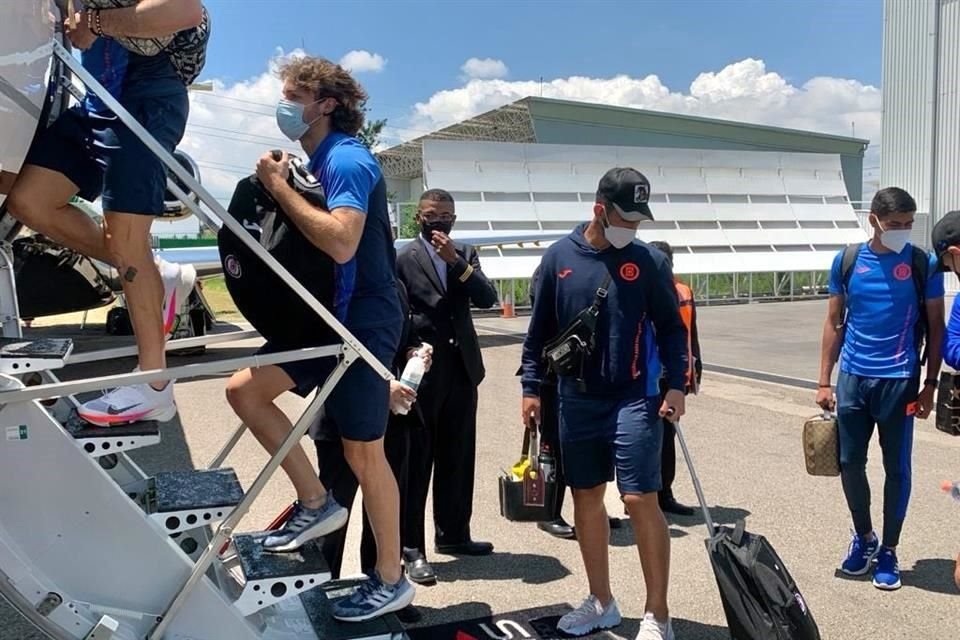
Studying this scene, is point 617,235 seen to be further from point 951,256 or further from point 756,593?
point 756,593

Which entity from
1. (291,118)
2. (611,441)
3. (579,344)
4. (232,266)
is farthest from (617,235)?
(232,266)

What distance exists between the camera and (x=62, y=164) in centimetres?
277

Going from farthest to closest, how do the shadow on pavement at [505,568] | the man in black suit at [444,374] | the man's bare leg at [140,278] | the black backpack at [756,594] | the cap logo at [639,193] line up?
the man in black suit at [444,374] → the shadow on pavement at [505,568] → the cap logo at [639,193] → the black backpack at [756,594] → the man's bare leg at [140,278]

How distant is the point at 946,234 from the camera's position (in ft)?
11.5

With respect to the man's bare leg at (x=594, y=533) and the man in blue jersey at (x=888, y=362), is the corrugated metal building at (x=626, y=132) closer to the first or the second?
the man in blue jersey at (x=888, y=362)

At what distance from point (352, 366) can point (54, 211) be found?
1.20 m

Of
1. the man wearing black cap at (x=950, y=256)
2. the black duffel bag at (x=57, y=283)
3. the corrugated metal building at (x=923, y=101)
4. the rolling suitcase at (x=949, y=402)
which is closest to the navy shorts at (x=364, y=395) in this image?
the man wearing black cap at (x=950, y=256)

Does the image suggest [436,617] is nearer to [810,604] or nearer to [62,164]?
[810,604]

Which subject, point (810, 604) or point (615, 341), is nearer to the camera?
point (615, 341)

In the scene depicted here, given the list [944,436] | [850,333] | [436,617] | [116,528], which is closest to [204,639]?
[116,528]

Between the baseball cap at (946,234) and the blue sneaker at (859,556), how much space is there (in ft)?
5.63

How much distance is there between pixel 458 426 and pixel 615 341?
1.57 m

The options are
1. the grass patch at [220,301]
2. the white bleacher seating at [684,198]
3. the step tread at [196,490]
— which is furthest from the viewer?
the grass patch at [220,301]

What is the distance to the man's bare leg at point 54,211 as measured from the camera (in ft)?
8.97
